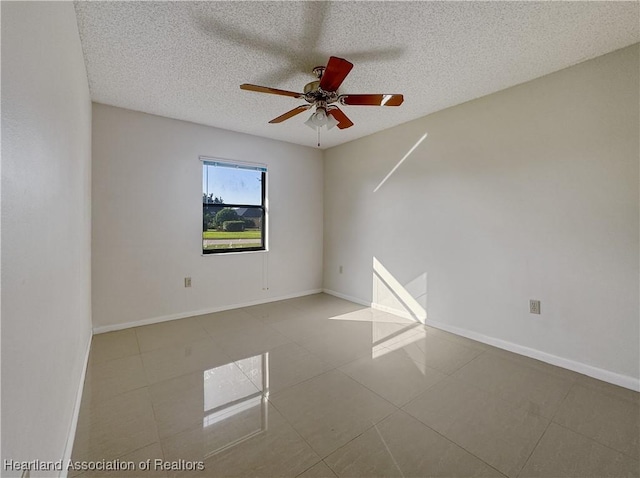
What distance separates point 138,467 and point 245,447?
0.53 metres

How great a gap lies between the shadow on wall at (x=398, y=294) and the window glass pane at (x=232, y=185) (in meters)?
2.08

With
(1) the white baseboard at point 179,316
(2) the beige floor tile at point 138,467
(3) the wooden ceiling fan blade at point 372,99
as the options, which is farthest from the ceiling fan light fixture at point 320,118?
(1) the white baseboard at point 179,316

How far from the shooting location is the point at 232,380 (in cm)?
224

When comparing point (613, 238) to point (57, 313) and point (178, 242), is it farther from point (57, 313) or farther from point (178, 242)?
point (178, 242)

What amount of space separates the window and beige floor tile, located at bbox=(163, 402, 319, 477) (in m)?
2.55

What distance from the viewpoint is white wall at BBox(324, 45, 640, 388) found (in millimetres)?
2178

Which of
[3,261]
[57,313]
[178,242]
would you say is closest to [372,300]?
[178,242]

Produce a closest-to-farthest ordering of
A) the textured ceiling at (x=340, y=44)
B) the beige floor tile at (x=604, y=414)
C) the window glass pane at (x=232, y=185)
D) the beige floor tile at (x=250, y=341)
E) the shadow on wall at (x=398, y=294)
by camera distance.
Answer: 1. the beige floor tile at (x=604, y=414)
2. the textured ceiling at (x=340, y=44)
3. the beige floor tile at (x=250, y=341)
4. the shadow on wall at (x=398, y=294)
5. the window glass pane at (x=232, y=185)

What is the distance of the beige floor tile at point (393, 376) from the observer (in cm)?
209

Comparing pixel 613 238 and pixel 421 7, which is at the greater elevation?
pixel 421 7

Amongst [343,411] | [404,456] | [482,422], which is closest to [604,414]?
[482,422]

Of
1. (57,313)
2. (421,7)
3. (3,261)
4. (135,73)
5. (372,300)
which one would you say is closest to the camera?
(3,261)

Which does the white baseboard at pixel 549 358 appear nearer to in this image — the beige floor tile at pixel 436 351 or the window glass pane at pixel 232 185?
the beige floor tile at pixel 436 351

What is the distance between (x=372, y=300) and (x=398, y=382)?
2.00 metres
